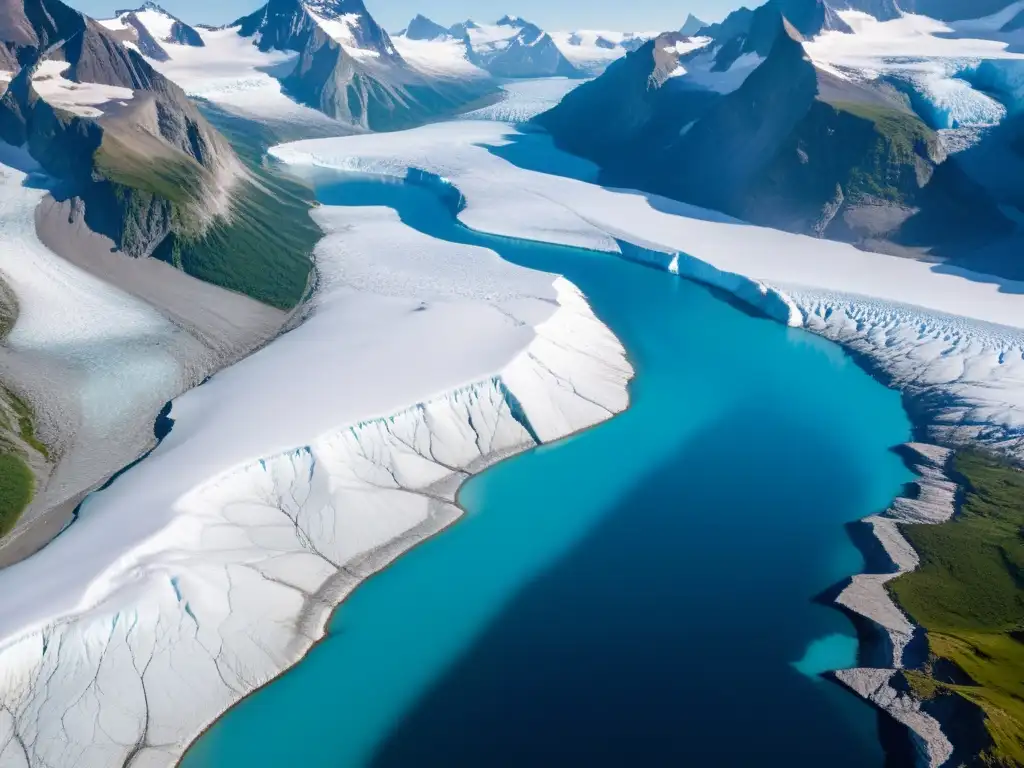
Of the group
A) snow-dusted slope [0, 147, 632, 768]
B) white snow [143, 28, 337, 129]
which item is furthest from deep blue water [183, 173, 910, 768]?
white snow [143, 28, 337, 129]

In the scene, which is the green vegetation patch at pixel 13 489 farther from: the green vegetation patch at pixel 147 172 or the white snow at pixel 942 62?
the white snow at pixel 942 62

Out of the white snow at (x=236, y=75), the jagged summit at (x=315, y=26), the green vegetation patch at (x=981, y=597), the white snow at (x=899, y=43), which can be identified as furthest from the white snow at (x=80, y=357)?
the jagged summit at (x=315, y=26)

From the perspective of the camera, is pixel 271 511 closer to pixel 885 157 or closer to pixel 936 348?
pixel 936 348

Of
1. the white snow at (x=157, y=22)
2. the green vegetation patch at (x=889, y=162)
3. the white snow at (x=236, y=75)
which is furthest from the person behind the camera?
the white snow at (x=157, y=22)

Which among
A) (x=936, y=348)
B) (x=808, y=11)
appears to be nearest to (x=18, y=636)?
(x=936, y=348)

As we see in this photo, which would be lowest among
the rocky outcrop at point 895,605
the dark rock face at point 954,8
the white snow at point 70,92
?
the rocky outcrop at point 895,605

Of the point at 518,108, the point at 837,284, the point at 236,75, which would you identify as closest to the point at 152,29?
the point at 236,75

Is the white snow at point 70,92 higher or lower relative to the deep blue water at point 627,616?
higher
